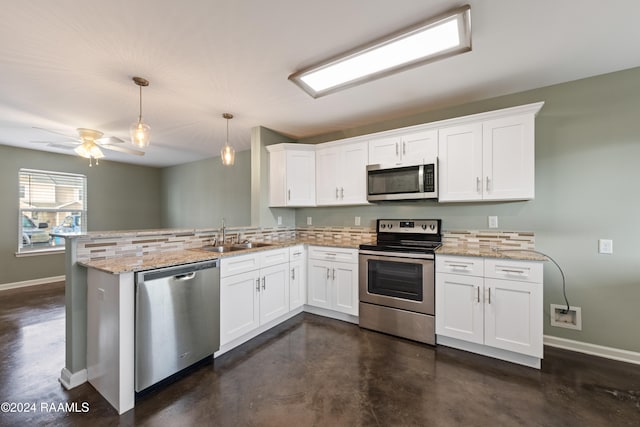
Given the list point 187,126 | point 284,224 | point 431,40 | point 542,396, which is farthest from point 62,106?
point 542,396

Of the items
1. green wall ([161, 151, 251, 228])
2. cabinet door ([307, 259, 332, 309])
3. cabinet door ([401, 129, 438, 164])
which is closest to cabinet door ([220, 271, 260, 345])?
cabinet door ([307, 259, 332, 309])

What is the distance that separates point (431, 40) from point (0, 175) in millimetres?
6620

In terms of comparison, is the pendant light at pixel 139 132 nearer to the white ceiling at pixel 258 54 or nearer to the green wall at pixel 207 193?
the white ceiling at pixel 258 54

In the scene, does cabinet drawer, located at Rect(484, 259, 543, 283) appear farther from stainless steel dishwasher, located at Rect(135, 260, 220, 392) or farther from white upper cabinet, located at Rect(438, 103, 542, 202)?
stainless steel dishwasher, located at Rect(135, 260, 220, 392)

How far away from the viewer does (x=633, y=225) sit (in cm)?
216

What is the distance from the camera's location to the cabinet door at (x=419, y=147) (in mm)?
2697

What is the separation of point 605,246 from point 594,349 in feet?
3.01

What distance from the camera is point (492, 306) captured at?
86.9 inches

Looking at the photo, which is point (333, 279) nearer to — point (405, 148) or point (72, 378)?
point (405, 148)

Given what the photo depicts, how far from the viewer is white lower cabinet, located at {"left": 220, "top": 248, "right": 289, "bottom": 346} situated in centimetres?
229

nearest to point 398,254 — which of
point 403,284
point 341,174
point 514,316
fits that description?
point 403,284

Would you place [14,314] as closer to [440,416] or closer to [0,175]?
[0,175]

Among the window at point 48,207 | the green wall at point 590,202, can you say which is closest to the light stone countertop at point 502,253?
the green wall at point 590,202

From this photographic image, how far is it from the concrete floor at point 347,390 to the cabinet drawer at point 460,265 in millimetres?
743
